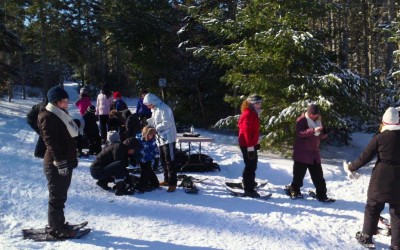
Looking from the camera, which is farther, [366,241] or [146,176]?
[146,176]

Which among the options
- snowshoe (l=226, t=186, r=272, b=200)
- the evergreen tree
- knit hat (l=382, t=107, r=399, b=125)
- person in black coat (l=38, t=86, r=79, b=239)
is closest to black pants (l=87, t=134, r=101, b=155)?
the evergreen tree

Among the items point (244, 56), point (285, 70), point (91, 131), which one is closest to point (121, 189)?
point (91, 131)

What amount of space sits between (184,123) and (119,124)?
22.0 ft

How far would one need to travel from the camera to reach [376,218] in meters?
4.97

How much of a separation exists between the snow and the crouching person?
0.22 m

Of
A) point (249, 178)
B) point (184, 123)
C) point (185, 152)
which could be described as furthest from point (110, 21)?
point (249, 178)

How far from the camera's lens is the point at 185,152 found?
9.53m

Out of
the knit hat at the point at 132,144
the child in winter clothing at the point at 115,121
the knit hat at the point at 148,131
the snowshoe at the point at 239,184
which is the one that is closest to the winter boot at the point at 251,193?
the snowshoe at the point at 239,184

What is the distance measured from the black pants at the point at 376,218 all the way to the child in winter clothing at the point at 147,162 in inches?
151

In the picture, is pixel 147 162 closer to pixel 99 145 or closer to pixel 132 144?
pixel 132 144

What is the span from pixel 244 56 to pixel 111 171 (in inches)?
195

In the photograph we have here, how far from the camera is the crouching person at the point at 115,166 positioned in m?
6.74

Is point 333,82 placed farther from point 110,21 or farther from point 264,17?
point 110,21

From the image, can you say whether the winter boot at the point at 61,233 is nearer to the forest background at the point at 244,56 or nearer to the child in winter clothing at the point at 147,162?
the child in winter clothing at the point at 147,162
